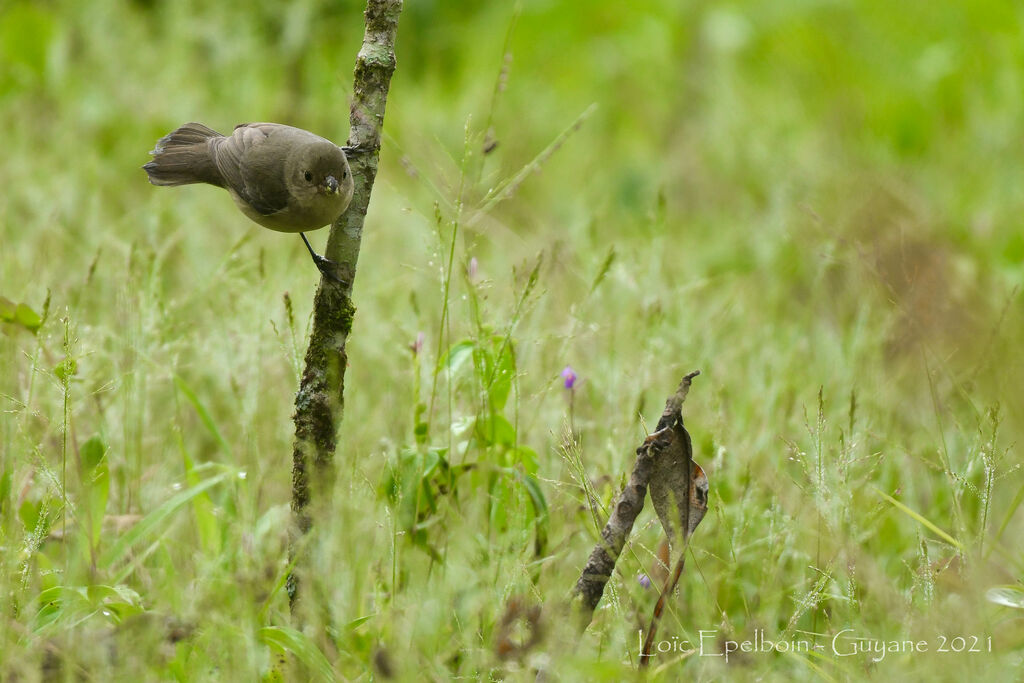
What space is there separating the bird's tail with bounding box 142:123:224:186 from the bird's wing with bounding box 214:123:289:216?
0.02 m

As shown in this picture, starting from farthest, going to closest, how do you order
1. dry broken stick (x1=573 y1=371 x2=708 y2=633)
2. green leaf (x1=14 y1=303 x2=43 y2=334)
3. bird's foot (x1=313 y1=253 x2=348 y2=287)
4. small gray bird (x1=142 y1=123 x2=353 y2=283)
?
1. green leaf (x1=14 y1=303 x2=43 y2=334)
2. small gray bird (x1=142 y1=123 x2=353 y2=283)
3. bird's foot (x1=313 y1=253 x2=348 y2=287)
4. dry broken stick (x1=573 y1=371 x2=708 y2=633)

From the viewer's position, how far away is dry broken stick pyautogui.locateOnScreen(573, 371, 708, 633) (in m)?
1.11

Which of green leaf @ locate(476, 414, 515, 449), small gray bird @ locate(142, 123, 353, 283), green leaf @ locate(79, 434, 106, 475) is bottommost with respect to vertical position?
green leaf @ locate(79, 434, 106, 475)

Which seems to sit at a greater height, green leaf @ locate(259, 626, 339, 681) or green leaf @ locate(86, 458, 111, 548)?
green leaf @ locate(86, 458, 111, 548)

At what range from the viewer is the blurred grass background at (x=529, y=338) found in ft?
4.12

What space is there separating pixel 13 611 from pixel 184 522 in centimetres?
46

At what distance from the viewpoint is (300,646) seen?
1.14 meters

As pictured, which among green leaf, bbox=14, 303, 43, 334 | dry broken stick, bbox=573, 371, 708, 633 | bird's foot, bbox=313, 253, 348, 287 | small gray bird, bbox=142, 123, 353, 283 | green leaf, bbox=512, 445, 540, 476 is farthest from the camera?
green leaf, bbox=14, 303, 43, 334

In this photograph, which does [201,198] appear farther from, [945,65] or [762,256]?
[945,65]

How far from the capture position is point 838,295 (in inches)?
110

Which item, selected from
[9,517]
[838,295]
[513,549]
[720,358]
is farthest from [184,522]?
[838,295]

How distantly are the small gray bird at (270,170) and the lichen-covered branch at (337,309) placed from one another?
2 cm

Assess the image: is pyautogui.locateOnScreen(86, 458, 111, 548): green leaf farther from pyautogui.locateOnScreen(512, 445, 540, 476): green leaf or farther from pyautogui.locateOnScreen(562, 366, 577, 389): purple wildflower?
pyautogui.locateOnScreen(562, 366, 577, 389): purple wildflower

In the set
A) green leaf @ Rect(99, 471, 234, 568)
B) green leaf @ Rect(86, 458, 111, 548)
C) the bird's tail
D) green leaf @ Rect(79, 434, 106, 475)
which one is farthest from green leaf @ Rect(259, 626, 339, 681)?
the bird's tail
